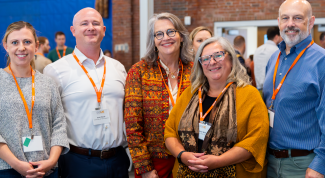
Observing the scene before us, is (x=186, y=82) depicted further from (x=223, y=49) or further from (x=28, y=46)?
(x=28, y=46)

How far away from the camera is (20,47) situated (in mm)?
1901

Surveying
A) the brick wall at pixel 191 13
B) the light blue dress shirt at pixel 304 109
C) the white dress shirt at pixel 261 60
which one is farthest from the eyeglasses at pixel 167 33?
the brick wall at pixel 191 13

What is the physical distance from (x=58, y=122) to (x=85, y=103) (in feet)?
0.77

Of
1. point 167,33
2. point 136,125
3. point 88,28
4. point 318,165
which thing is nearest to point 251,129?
point 318,165

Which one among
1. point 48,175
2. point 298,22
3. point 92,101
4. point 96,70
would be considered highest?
point 298,22

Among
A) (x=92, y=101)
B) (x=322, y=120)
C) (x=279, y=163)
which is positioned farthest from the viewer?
(x=92, y=101)

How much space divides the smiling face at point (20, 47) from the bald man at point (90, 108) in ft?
0.92

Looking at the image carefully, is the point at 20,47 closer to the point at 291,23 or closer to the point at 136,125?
the point at 136,125

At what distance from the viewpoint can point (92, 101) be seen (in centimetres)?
215

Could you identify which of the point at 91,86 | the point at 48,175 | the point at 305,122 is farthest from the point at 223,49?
the point at 48,175

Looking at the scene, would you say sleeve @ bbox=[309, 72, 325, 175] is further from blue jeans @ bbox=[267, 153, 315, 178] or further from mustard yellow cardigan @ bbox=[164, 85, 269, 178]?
mustard yellow cardigan @ bbox=[164, 85, 269, 178]

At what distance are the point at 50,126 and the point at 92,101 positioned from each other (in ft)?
1.11

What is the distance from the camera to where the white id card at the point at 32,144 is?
183cm

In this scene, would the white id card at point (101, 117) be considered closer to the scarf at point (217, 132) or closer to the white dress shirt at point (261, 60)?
the scarf at point (217, 132)
